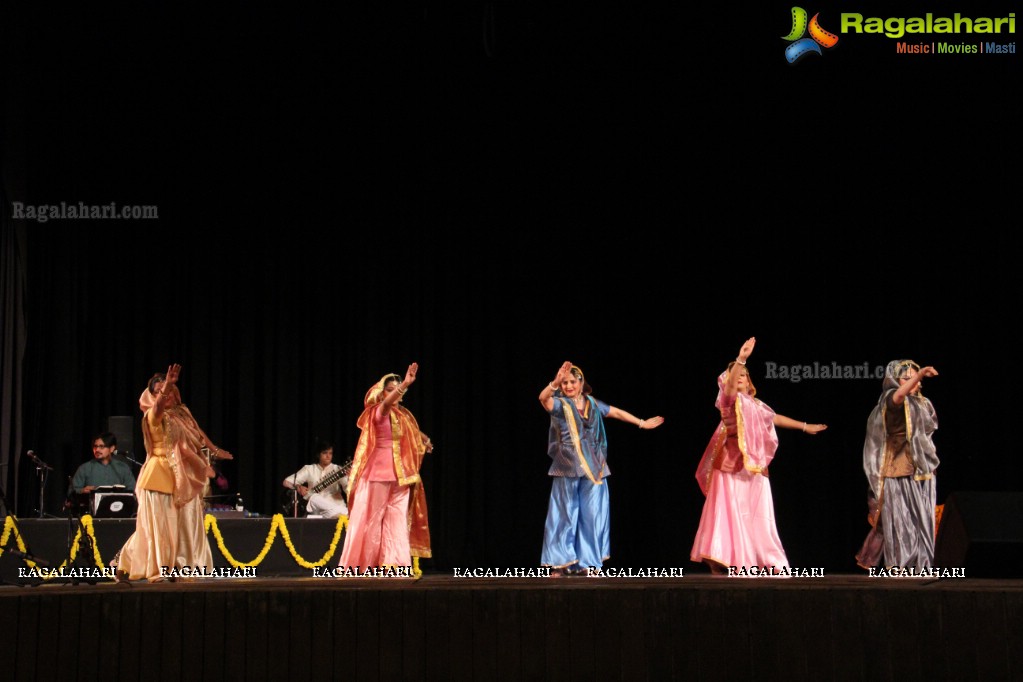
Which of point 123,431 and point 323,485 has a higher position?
point 123,431

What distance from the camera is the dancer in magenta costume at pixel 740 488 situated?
7.68 meters

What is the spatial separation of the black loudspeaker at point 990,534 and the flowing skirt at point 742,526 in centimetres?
131

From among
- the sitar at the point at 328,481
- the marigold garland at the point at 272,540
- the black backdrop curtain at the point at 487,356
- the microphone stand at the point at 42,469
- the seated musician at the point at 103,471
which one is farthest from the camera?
the black backdrop curtain at the point at 487,356

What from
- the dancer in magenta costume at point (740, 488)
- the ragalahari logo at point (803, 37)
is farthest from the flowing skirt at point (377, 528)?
the ragalahari logo at point (803, 37)

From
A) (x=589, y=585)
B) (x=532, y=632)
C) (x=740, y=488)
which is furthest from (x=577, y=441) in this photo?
(x=532, y=632)

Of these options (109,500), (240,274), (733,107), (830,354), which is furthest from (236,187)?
(830,354)

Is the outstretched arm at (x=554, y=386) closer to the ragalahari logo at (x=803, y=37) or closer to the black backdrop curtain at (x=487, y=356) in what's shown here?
the black backdrop curtain at (x=487, y=356)

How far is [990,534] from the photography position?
656 cm

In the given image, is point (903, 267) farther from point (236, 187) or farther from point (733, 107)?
point (236, 187)

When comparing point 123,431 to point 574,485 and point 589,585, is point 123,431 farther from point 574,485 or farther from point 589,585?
point 589,585

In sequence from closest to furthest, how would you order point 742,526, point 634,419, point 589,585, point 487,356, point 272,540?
point 589,585, point 742,526, point 634,419, point 272,540, point 487,356

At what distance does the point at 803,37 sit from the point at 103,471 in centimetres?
747

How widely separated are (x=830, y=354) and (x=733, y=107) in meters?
2.55

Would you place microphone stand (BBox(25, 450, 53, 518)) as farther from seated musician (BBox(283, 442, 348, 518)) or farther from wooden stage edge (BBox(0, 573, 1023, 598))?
seated musician (BBox(283, 442, 348, 518))
